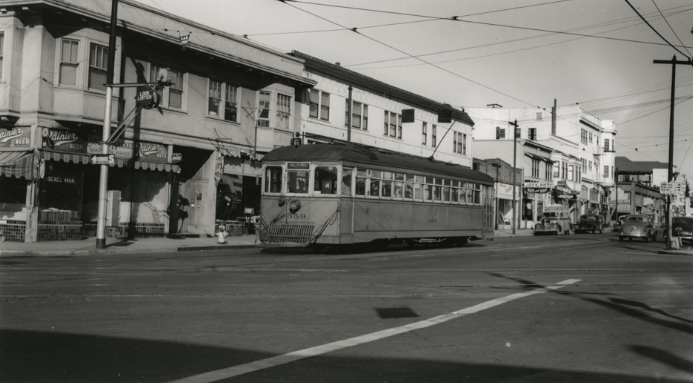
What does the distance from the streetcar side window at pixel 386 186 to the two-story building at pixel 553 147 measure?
4187cm

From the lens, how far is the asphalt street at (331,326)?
5707 millimetres

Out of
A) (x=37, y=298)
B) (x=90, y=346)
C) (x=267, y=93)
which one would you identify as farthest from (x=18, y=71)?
(x=90, y=346)

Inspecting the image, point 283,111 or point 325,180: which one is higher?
point 283,111

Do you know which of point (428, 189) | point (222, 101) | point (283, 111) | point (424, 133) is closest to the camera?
point (428, 189)

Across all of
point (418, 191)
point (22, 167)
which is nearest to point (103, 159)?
point (22, 167)

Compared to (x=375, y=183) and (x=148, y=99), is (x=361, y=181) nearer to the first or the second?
(x=375, y=183)

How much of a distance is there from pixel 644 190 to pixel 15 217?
108 metres

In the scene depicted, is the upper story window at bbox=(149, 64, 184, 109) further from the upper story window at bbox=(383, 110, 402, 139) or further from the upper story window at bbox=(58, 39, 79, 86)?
the upper story window at bbox=(383, 110, 402, 139)

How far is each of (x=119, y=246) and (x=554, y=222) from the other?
37.3m

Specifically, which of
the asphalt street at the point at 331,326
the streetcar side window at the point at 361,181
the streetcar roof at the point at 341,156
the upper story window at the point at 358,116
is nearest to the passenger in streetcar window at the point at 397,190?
the streetcar roof at the point at 341,156

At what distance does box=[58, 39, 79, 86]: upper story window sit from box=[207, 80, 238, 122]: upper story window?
6.58 meters

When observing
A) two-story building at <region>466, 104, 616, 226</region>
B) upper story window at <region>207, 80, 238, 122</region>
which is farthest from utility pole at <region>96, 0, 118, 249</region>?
two-story building at <region>466, 104, 616, 226</region>

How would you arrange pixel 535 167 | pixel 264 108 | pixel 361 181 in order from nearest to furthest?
pixel 361 181, pixel 264 108, pixel 535 167

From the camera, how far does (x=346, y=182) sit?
19750 millimetres
